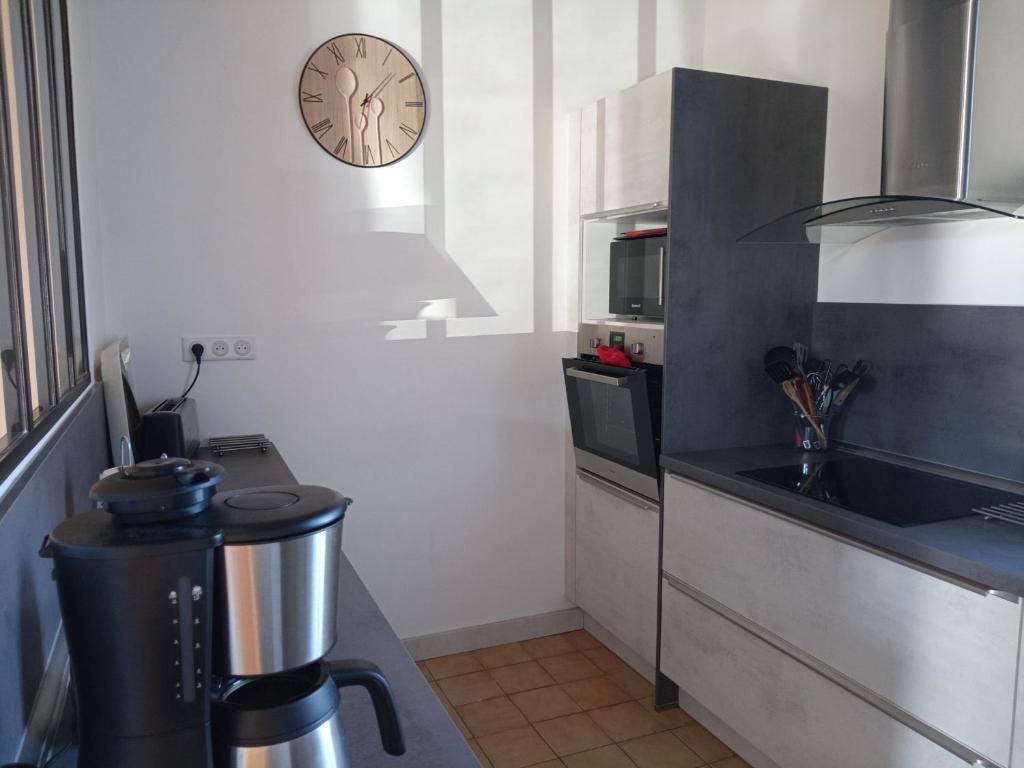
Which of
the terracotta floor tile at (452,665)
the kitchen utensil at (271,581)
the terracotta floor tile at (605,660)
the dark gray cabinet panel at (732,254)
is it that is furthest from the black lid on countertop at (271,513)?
the terracotta floor tile at (605,660)

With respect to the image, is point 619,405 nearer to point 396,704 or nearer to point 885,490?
point 885,490

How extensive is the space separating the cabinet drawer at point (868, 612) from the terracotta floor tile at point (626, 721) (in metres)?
0.54

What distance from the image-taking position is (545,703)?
9.13ft

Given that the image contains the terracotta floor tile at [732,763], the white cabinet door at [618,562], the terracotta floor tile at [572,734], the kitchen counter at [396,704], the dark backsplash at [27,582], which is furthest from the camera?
the white cabinet door at [618,562]

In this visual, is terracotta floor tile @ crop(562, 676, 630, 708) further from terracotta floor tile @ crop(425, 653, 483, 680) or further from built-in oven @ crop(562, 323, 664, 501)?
built-in oven @ crop(562, 323, 664, 501)

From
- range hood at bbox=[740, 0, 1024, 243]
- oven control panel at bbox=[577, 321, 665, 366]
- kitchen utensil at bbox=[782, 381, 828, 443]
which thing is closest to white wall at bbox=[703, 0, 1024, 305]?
range hood at bbox=[740, 0, 1024, 243]

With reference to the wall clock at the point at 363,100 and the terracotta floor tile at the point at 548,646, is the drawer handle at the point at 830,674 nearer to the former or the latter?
the terracotta floor tile at the point at 548,646

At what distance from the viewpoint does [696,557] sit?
2441mm

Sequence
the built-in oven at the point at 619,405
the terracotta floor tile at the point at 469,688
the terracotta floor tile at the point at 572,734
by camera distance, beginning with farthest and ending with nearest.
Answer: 1. the terracotta floor tile at the point at 469,688
2. the built-in oven at the point at 619,405
3. the terracotta floor tile at the point at 572,734

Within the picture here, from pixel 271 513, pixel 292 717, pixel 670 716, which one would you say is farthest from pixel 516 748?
pixel 271 513

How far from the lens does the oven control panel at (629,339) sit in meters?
2.65

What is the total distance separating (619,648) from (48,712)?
8.00ft

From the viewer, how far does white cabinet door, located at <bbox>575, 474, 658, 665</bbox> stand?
2719 millimetres

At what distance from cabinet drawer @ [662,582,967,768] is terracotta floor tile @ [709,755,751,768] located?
0.14 m
